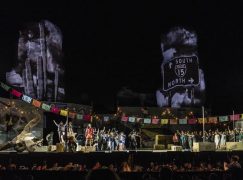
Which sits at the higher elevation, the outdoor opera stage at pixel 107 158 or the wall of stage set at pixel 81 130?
the wall of stage set at pixel 81 130

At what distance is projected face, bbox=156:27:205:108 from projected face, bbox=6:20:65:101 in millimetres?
13460

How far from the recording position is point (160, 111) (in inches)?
1708

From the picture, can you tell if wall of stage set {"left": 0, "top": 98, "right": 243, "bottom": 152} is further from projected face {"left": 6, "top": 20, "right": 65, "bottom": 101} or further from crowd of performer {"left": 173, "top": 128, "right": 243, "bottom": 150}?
projected face {"left": 6, "top": 20, "right": 65, "bottom": 101}

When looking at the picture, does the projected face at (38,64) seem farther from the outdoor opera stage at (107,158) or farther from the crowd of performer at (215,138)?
the outdoor opera stage at (107,158)

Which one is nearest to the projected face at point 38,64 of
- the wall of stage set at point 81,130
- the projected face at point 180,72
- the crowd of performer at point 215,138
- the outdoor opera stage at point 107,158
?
the wall of stage set at point 81,130

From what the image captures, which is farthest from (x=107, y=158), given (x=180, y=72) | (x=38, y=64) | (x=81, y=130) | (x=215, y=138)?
(x=180, y=72)

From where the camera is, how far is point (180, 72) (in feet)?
152

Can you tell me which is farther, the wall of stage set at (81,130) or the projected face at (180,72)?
the projected face at (180,72)

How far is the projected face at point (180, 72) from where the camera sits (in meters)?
45.8

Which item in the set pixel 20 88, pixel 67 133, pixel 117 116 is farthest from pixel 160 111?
pixel 67 133

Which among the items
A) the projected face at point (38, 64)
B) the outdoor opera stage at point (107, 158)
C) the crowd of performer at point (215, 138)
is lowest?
the outdoor opera stage at point (107, 158)

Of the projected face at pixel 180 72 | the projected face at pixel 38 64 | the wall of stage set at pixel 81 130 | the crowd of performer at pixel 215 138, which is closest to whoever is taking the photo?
the wall of stage set at pixel 81 130

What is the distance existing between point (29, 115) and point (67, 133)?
887 centimetres

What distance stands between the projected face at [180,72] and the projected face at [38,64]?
1346cm
